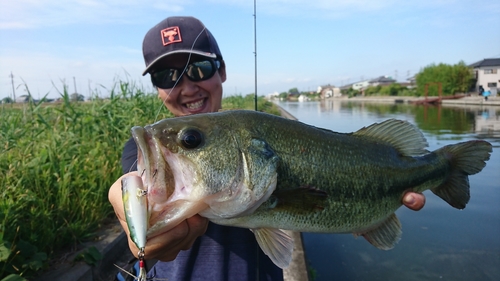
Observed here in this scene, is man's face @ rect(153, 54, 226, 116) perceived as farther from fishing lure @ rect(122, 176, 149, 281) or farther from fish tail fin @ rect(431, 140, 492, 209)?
fish tail fin @ rect(431, 140, 492, 209)

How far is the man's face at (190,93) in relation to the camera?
8.98 ft

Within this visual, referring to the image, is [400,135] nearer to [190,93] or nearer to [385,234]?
[385,234]

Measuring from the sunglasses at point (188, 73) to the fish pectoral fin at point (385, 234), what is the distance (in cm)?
166

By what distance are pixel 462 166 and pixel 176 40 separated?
228 cm

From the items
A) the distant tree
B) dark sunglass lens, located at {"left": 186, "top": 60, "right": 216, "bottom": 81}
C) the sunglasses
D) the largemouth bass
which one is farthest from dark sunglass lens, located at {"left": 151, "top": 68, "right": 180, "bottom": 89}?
the distant tree

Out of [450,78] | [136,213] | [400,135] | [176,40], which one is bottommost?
[136,213]

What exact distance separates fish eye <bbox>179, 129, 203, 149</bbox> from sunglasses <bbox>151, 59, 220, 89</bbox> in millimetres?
1286

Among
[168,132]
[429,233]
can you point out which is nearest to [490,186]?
[429,233]

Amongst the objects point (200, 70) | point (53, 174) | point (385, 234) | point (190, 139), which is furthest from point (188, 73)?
point (53, 174)

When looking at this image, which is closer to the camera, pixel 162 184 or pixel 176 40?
pixel 162 184

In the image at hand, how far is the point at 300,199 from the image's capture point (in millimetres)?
1713

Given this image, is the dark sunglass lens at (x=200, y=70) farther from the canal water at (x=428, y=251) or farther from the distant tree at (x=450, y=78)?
the distant tree at (x=450, y=78)

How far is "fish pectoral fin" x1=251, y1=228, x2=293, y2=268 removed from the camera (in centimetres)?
176

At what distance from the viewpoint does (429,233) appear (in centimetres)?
625
